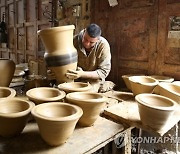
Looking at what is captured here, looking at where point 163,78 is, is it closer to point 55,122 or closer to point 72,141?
point 72,141

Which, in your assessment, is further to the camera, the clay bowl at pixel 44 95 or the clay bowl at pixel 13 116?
the clay bowl at pixel 44 95

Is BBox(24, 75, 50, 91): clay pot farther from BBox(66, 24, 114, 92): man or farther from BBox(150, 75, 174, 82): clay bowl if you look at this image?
BBox(150, 75, 174, 82): clay bowl

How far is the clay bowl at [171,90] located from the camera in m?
1.86

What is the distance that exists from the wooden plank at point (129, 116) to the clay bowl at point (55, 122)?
1.71 ft

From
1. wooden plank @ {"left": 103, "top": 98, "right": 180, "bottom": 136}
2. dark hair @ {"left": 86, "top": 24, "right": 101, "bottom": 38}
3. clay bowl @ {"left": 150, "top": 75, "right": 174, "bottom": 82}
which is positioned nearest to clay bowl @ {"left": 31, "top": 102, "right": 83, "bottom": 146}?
wooden plank @ {"left": 103, "top": 98, "right": 180, "bottom": 136}

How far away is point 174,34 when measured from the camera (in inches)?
94.0

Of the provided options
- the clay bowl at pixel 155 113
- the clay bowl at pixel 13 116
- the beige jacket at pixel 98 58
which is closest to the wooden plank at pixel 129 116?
the clay bowl at pixel 155 113

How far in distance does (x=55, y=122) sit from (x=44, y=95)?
0.59 meters

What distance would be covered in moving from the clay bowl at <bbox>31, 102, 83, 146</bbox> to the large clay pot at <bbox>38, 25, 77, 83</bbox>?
627 millimetres

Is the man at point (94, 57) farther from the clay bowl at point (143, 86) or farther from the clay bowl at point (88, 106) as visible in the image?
the clay bowl at point (88, 106)

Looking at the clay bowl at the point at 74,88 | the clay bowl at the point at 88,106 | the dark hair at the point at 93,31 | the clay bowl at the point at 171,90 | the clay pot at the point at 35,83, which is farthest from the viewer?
the clay pot at the point at 35,83

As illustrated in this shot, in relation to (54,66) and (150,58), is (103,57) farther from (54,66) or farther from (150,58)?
(54,66)

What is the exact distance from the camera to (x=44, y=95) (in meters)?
1.70

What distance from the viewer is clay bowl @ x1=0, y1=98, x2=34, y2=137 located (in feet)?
4.07
